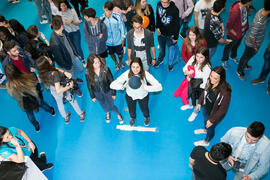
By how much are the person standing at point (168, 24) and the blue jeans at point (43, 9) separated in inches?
143

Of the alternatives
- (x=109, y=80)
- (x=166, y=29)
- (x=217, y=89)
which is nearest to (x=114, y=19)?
(x=166, y=29)

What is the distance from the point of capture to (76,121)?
461cm

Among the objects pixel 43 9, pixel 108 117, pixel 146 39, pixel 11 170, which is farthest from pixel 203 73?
pixel 43 9

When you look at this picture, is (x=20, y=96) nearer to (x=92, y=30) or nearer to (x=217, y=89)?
(x=92, y=30)

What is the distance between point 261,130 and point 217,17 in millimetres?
2554

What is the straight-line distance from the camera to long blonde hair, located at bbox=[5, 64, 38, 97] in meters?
3.37

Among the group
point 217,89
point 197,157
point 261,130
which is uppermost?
point 217,89

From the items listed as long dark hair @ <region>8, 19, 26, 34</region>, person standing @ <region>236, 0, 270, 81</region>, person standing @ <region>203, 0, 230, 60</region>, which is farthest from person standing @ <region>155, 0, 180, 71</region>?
long dark hair @ <region>8, 19, 26, 34</region>

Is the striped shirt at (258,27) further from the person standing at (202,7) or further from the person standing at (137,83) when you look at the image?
the person standing at (137,83)

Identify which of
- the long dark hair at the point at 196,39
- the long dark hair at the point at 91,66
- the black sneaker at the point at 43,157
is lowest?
the black sneaker at the point at 43,157

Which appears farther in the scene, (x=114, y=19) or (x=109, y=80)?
(x=114, y=19)

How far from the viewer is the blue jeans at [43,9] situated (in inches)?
249

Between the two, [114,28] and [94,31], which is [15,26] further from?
[114,28]

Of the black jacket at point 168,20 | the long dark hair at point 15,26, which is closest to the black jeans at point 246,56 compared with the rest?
the black jacket at point 168,20
